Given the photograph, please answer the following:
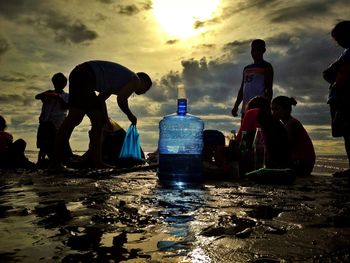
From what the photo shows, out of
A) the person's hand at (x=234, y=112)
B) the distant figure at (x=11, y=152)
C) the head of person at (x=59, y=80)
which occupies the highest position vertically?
the head of person at (x=59, y=80)

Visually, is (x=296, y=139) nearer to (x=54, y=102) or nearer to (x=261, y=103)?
(x=261, y=103)

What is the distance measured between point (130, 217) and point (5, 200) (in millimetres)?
1333

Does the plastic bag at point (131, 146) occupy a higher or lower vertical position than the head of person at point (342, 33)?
lower

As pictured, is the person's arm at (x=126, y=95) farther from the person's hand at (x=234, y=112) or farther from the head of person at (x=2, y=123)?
the head of person at (x=2, y=123)

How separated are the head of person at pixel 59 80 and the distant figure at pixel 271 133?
4.63 meters

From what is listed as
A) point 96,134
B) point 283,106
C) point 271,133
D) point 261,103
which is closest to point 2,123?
point 96,134

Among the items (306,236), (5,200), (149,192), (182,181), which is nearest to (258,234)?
(306,236)

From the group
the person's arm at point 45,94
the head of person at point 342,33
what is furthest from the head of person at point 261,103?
the person's arm at point 45,94

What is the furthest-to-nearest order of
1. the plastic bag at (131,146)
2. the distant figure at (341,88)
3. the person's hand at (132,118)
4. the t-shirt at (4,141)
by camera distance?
the t-shirt at (4,141)
the plastic bag at (131,146)
the person's hand at (132,118)
the distant figure at (341,88)

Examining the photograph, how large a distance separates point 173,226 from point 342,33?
4.72 meters

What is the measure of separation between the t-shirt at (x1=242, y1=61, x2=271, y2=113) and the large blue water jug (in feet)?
8.75

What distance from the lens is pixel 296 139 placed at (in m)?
5.99

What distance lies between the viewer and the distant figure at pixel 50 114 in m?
8.36

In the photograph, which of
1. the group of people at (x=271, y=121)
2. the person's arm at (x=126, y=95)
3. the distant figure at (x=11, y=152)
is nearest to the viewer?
the group of people at (x=271, y=121)
